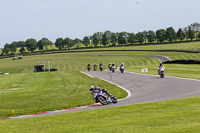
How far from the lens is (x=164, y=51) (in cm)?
9819

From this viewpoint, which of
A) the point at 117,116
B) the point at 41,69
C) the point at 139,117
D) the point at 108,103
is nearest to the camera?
the point at 139,117

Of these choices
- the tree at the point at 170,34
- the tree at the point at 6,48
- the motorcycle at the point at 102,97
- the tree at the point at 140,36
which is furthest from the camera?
the tree at the point at 6,48

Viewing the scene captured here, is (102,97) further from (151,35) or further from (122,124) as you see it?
(151,35)

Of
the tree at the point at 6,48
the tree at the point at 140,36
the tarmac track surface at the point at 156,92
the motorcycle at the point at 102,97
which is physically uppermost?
the tree at the point at 140,36

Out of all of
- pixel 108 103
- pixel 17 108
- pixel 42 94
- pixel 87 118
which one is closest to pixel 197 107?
pixel 87 118

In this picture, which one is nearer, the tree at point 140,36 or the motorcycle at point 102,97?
the motorcycle at point 102,97

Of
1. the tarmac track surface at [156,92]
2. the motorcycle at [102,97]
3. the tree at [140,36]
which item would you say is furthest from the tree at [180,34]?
the motorcycle at [102,97]

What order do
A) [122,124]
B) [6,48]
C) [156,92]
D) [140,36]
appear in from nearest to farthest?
[122,124] < [156,92] < [140,36] < [6,48]

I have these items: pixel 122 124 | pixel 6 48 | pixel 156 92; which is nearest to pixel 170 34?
pixel 6 48

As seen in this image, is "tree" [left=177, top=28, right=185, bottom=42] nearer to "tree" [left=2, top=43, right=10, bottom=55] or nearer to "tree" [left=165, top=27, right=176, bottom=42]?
"tree" [left=165, top=27, right=176, bottom=42]

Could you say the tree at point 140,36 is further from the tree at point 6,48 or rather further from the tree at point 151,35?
the tree at point 6,48

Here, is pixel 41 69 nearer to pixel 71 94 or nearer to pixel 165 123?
pixel 71 94

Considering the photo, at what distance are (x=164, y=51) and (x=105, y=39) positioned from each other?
329 feet

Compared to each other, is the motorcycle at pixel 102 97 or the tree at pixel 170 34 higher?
the tree at pixel 170 34
